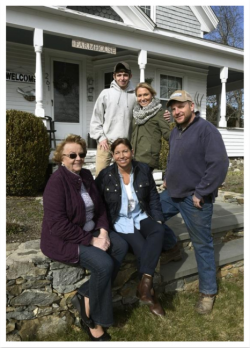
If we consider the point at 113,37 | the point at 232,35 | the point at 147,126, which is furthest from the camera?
the point at 232,35

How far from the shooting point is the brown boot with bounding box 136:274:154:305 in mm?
2566

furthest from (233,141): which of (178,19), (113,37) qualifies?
(113,37)

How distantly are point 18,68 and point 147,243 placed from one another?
726 centimetres

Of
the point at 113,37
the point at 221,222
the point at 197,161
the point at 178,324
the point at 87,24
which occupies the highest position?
the point at 87,24

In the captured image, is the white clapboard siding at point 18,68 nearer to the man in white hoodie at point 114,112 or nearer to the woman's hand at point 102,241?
the man in white hoodie at point 114,112

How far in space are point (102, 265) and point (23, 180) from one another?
334 centimetres

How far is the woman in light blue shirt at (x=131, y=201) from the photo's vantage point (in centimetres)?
284

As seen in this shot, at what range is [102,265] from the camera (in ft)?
7.97

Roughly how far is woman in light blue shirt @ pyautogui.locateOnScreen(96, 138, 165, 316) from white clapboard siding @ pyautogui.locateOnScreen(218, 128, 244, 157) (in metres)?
8.50

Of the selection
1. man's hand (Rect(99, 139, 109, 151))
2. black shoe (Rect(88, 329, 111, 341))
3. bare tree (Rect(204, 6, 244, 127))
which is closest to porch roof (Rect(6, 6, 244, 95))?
man's hand (Rect(99, 139, 109, 151))

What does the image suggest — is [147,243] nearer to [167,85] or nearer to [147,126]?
[147,126]

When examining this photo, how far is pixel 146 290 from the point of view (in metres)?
2.58

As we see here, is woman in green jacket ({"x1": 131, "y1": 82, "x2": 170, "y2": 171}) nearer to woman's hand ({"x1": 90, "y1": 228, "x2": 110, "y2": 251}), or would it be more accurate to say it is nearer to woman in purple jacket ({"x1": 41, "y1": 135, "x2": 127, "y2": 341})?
woman in purple jacket ({"x1": 41, "y1": 135, "x2": 127, "y2": 341})
